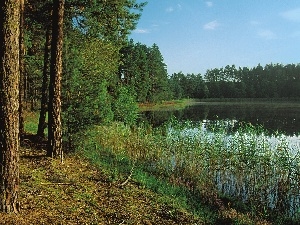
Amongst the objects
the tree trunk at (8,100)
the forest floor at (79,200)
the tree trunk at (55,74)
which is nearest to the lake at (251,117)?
the tree trunk at (55,74)

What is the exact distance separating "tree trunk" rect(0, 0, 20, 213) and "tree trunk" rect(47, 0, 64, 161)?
3.85 meters

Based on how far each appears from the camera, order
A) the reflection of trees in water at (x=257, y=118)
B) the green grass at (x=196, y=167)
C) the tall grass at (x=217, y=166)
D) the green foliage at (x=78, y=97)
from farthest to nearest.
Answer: the reflection of trees in water at (x=257, y=118) → the green foliage at (x=78, y=97) → the tall grass at (x=217, y=166) → the green grass at (x=196, y=167)

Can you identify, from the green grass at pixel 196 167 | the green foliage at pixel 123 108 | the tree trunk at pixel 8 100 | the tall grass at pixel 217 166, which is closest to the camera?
the tree trunk at pixel 8 100

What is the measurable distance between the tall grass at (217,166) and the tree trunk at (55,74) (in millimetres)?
2065

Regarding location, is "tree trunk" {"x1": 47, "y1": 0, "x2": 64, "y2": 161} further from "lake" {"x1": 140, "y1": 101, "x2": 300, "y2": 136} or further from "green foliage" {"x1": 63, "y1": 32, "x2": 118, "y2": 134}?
"lake" {"x1": 140, "y1": 101, "x2": 300, "y2": 136}

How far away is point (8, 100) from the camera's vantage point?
5.46 meters

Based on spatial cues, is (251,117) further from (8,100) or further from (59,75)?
(8,100)

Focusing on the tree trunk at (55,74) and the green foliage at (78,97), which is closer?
the tree trunk at (55,74)

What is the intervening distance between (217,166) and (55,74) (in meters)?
7.53

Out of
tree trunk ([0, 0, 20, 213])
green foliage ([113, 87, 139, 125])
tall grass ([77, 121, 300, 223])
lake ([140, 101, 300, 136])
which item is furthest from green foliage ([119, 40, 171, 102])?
tree trunk ([0, 0, 20, 213])

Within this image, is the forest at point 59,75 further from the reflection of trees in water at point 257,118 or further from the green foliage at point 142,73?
the green foliage at point 142,73

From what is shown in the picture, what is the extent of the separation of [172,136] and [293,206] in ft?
22.6

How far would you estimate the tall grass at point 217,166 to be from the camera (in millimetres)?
10914

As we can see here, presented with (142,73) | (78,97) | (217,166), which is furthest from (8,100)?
(142,73)
